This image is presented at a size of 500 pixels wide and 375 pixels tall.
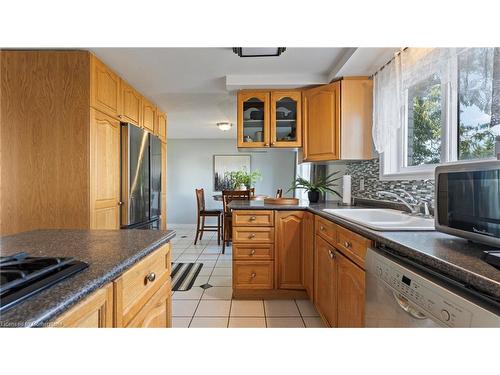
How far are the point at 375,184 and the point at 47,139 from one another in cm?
289

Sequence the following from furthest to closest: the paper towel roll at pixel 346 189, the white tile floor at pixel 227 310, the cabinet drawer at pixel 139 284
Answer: the paper towel roll at pixel 346 189, the white tile floor at pixel 227 310, the cabinet drawer at pixel 139 284

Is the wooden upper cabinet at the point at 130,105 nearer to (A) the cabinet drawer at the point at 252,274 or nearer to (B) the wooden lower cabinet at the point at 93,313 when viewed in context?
(A) the cabinet drawer at the point at 252,274

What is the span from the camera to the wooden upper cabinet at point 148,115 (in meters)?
3.10

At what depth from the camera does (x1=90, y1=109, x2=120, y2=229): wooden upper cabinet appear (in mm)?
2066

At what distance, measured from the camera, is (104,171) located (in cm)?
222

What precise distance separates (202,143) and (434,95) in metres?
4.98

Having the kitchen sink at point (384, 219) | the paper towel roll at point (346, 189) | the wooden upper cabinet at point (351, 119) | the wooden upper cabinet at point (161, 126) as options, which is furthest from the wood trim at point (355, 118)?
the wooden upper cabinet at point (161, 126)

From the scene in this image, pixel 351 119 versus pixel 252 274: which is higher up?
pixel 351 119

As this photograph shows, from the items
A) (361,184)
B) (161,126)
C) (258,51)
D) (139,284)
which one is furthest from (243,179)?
(139,284)

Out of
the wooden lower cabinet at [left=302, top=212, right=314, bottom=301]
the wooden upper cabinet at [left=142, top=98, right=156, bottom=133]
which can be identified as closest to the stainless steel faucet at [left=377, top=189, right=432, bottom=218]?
the wooden lower cabinet at [left=302, top=212, right=314, bottom=301]

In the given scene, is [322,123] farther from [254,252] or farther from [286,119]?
[254,252]

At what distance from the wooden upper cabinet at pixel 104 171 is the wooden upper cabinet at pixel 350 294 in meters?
1.96
